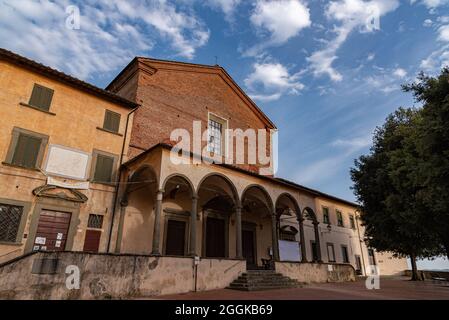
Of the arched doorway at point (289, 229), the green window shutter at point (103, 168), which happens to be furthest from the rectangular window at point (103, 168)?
the arched doorway at point (289, 229)

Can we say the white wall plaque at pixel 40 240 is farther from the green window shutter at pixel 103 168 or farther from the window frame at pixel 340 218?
the window frame at pixel 340 218

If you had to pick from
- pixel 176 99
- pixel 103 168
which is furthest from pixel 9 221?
pixel 176 99

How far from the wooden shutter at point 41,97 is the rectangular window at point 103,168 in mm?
2975

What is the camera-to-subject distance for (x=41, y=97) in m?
12.4

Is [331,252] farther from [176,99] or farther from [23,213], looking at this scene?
[23,213]

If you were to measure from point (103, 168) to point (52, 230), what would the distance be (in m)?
3.27

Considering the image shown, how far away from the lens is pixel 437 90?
8.64 m

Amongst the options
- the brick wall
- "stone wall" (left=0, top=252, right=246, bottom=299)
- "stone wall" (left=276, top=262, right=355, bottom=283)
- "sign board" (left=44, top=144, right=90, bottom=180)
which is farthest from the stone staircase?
"sign board" (left=44, top=144, right=90, bottom=180)

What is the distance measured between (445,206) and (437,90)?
352 cm

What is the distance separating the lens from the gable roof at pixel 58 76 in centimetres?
1176

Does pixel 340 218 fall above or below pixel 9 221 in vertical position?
above

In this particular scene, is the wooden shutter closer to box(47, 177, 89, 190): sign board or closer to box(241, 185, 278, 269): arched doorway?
box(47, 177, 89, 190): sign board
